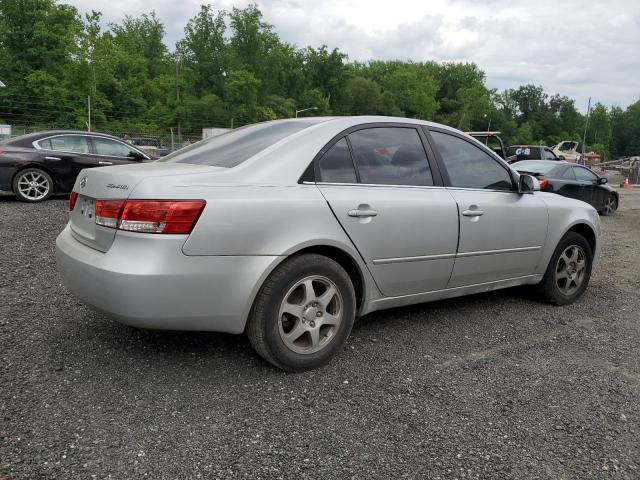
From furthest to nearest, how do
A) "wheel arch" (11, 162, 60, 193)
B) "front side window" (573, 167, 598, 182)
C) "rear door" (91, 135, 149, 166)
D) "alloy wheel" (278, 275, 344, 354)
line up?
"front side window" (573, 167, 598, 182)
"rear door" (91, 135, 149, 166)
"wheel arch" (11, 162, 60, 193)
"alloy wheel" (278, 275, 344, 354)

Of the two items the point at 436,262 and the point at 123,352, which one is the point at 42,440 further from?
the point at 436,262

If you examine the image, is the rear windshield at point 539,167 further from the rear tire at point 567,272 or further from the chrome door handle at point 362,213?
the chrome door handle at point 362,213

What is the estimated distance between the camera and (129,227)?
9.23 feet

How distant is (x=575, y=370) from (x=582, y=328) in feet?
3.28

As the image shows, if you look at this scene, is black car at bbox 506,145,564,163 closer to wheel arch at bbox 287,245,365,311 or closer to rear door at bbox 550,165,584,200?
rear door at bbox 550,165,584,200

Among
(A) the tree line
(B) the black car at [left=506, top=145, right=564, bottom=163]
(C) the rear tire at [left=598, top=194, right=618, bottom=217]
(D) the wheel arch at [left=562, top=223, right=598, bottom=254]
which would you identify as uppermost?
(A) the tree line

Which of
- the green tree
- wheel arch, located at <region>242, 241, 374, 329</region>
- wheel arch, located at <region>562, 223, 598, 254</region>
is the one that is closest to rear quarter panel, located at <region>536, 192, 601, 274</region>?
wheel arch, located at <region>562, 223, 598, 254</region>

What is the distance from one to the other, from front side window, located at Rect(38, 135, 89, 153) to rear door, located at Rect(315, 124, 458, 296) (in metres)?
8.19

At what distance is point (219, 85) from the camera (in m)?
69.9

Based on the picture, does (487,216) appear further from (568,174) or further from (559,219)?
(568,174)

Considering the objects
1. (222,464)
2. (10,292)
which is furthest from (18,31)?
(222,464)

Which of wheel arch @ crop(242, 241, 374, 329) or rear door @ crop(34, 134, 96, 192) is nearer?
wheel arch @ crop(242, 241, 374, 329)

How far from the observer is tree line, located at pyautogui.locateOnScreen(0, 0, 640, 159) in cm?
4441

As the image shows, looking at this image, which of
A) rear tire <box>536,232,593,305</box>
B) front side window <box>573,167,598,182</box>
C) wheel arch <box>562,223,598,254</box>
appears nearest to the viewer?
rear tire <box>536,232,593,305</box>
